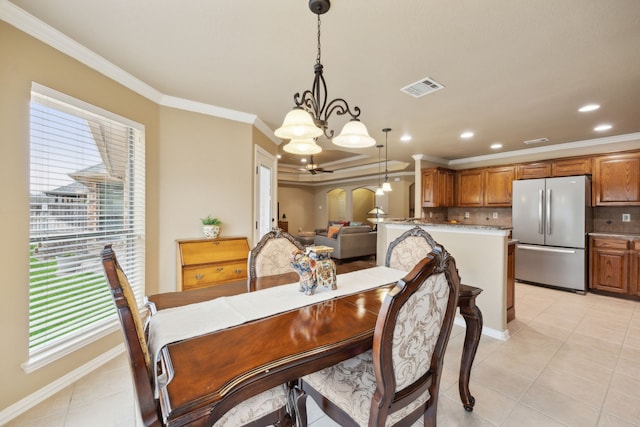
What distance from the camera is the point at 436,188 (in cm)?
572

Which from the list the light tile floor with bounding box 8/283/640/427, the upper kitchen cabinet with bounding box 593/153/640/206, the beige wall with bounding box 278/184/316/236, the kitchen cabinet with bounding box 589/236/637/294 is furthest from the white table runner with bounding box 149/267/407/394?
the beige wall with bounding box 278/184/316/236

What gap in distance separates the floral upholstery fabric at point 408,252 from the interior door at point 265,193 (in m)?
2.04

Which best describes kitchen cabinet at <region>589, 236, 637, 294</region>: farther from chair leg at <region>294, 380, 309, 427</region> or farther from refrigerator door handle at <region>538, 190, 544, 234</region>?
chair leg at <region>294, 380, 309, 427</region>

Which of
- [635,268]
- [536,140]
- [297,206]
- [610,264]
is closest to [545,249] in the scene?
[610,264]

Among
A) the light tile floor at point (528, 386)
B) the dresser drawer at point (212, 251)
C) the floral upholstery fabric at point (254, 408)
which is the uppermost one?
the dresser drawer at point (212, 251)

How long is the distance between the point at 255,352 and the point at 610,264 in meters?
5.48

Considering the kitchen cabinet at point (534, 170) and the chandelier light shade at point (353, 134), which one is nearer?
the chandelier light shade at point (353, 134)

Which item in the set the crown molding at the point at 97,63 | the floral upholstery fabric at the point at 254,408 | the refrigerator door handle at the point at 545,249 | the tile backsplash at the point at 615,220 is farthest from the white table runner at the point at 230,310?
the tile backsplash at the point at 615,220

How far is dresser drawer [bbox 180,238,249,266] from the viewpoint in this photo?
286cm

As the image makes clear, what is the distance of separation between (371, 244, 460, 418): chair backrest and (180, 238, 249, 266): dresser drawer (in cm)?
237

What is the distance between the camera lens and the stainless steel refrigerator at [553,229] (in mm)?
4094

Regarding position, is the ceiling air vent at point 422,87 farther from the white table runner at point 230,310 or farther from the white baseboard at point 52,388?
the white baseboard at point 52,388

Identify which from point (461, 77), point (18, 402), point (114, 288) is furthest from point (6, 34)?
point (461, 77)

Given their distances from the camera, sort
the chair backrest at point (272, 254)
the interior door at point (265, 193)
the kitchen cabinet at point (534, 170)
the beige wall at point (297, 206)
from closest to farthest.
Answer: the chair backrest at point (272, 254) < the interior door at point (265, 193) < the kitchen cabinet at point (534, 170) < the beige wall at point (297, 206)
